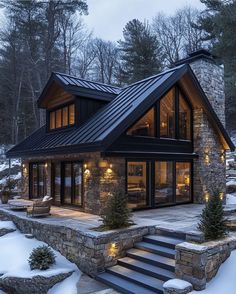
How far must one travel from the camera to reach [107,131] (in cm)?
913

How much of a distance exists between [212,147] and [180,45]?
66.4ft

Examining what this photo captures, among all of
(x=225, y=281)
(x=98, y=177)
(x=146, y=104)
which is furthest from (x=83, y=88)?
(x=225, y=281)

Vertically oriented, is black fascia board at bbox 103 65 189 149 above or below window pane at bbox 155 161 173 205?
above

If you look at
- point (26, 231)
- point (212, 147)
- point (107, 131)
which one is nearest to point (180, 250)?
point (107, 131)

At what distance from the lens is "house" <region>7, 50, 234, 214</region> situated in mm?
9711

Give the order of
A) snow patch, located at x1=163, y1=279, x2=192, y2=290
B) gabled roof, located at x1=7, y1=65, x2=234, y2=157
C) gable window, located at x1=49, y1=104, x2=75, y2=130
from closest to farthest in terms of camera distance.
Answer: snow patch, located at x1=163, y1=279, x2=192, y2=290 → gabled roof, located at x1=7, y1=65, x2=234, y2=157 → gable window, located at x1=49, y1=104, x2=75, y2=130

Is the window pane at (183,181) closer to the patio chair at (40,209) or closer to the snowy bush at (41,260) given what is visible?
the patio chair at (40,209)

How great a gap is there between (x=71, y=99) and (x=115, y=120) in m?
3.32

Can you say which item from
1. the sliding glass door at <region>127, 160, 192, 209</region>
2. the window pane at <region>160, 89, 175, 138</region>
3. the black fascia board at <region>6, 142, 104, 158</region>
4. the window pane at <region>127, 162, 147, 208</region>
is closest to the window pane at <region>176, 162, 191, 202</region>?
the sliding glass door at <region>127, 160, 192, 209</region>

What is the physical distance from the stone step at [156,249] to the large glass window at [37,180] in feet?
22.2

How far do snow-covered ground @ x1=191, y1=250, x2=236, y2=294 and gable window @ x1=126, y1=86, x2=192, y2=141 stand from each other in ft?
16.8

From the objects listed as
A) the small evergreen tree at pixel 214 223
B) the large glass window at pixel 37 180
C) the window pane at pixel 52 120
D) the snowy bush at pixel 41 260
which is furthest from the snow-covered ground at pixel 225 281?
the window pane at pixel 52 120

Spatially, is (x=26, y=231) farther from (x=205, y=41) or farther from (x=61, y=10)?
(x=205, y=41)

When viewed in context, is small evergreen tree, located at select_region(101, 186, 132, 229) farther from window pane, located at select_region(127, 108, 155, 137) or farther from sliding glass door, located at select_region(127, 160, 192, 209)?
window pane, located at select_region(127, 108, 155, 137)
